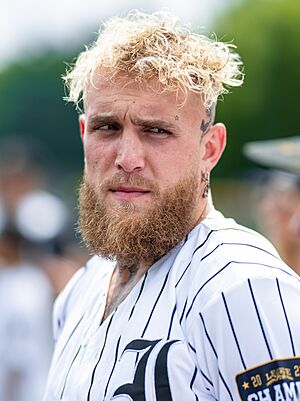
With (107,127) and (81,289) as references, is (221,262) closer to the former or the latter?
(107,127)

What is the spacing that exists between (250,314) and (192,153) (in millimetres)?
685

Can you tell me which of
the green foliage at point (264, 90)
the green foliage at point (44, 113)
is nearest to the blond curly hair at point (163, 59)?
the green foliage at point (264, 90)

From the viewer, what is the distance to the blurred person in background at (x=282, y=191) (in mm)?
6082

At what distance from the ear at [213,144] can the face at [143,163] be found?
0.07 ft

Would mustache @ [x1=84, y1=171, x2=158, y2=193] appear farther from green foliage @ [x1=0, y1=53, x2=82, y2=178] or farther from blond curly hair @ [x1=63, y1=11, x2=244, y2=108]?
green foliage @ [x1=0, y1=53, x2=82, y2=178]

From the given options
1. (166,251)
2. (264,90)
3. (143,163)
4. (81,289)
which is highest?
(264,90)

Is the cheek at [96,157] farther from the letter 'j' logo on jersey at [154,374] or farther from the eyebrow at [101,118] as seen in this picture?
the letter 'j' logo on jersey at [154,374]

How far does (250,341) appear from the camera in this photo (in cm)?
296

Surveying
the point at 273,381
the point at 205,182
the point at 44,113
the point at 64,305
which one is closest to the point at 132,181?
the point at 205,182

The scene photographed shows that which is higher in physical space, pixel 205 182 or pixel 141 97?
pixel 141 97

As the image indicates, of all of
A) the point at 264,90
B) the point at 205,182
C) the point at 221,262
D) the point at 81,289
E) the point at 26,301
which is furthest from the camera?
the point at 264,90

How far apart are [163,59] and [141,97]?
0.47 feet

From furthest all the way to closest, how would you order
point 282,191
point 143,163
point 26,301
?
point 26,301, point 282,191, point 143,163

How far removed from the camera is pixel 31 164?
32.7ft
